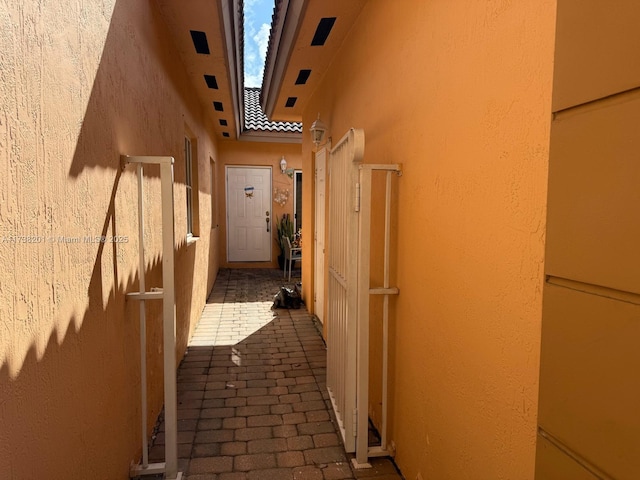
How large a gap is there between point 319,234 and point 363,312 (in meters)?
2.74

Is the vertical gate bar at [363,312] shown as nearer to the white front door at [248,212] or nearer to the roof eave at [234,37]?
the roof eave at [234,37]

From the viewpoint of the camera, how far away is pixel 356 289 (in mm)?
2180

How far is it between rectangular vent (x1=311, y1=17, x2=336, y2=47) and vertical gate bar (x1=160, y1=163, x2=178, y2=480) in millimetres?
1852

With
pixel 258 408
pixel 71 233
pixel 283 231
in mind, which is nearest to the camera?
pixel 71 233

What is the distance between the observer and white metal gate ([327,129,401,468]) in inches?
83.1

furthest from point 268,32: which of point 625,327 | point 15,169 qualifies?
point 625,327

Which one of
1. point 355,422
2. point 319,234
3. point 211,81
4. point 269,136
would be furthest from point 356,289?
point 269,136

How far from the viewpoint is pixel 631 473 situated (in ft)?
2.36

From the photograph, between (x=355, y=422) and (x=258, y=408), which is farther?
(x=258, y=408)

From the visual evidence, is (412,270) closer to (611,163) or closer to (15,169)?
(611,163)

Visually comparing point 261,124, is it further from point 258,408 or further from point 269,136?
point 258,408

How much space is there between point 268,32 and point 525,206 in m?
3.84

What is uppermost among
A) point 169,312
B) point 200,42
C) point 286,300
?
point 200,42

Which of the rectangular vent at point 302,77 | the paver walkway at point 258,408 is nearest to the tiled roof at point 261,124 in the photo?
the rectangular vent at point 302,77
